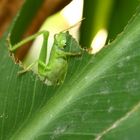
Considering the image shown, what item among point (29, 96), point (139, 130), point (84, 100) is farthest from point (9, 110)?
point (139, 130)

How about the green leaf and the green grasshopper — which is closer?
the green leaf

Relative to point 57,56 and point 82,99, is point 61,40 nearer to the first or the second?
point 57,56

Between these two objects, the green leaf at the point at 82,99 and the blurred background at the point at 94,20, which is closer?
the green leaf at the point at 82,99

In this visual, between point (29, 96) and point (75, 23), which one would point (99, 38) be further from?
point (29, 96)

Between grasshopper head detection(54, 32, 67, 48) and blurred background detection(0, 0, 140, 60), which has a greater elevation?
grasshopper head detection(54, 32, 67, 48)

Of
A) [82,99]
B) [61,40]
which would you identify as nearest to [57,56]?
→ [61,40]
